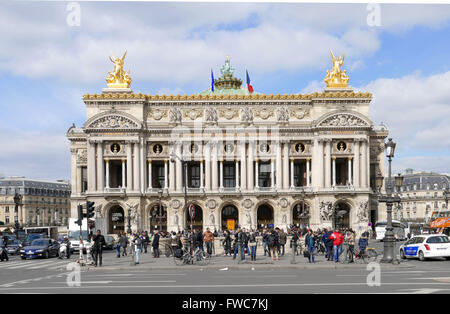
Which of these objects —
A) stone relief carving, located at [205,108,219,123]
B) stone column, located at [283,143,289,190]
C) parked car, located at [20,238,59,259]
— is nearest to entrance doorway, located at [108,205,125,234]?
stone relief carving, located at [205,108,219,123]

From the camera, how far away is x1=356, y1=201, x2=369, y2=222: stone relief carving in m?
77.6

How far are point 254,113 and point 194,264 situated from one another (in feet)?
159

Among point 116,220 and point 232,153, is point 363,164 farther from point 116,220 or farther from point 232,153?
point 116,220

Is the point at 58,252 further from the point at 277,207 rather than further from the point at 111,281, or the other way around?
the point at 277,207

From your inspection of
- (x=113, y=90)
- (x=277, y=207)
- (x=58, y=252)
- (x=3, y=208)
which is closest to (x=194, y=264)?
(x=58, y=252)

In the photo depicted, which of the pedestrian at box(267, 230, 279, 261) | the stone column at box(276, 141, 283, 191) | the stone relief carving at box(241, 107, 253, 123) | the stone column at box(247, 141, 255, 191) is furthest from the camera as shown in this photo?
the stone relief carving at box(241, 107, 253, 123)

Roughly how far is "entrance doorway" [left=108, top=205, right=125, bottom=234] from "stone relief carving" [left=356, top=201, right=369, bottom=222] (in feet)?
104

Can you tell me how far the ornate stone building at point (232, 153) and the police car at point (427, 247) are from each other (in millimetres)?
39677

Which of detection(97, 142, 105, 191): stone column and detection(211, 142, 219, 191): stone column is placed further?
detection(211, 142, 219, 191): stone column

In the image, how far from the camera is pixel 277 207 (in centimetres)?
7906

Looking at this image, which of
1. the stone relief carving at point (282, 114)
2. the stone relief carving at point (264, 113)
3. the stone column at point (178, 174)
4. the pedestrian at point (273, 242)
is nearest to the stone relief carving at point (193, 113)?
the stone column at point (178, 174)

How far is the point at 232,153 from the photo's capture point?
79.6 meters

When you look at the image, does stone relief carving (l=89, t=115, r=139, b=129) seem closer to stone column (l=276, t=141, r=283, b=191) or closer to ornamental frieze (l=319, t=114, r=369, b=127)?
stone column (l=276, t=141, r=283, b=191)

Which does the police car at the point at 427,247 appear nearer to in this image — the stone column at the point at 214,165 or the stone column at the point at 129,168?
the stone column at the point at 214,165
